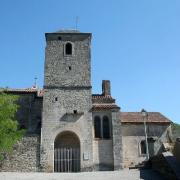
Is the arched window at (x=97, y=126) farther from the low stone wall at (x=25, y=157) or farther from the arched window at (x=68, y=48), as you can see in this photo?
the arched window at (x=68, y=48)

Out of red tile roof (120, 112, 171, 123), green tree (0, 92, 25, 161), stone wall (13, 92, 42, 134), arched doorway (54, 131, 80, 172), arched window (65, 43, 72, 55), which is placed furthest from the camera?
red tile roof (120, 112, 171, 123)

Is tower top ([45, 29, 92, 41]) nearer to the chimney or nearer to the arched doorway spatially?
the chimney

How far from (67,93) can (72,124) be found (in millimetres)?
3113

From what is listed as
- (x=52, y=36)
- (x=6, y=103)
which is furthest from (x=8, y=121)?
(x=52, y=36)

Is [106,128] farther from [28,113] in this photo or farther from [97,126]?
[28,113]

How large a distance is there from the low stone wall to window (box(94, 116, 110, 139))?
5439 mm

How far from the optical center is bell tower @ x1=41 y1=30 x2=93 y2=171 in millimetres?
29141

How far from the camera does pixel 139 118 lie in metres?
36.0

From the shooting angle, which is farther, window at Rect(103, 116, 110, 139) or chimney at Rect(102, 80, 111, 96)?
chimney at Rect(102, 80, 111, 96)

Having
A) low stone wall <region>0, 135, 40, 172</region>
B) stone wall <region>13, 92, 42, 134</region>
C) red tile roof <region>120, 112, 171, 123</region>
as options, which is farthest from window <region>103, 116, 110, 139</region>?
stone wall <region>13, 92, 42, 134</region>

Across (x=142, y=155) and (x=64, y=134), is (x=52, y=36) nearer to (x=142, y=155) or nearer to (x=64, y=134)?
(x=64, y=134)

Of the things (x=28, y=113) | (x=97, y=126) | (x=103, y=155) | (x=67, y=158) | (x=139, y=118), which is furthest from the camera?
(x=139, y=118)

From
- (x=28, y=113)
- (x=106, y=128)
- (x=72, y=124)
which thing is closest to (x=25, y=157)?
(x=72, y=124)

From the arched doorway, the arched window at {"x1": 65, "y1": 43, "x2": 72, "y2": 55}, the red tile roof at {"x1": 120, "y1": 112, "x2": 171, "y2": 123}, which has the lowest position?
the arched doorway
